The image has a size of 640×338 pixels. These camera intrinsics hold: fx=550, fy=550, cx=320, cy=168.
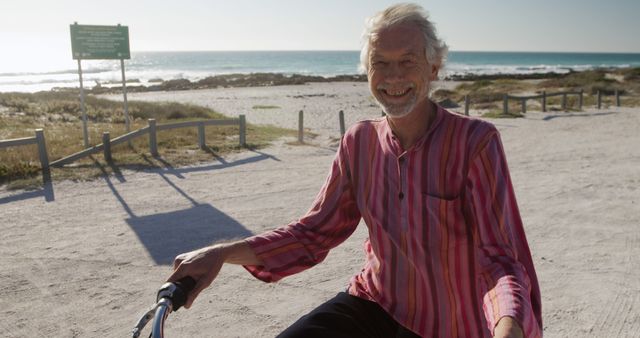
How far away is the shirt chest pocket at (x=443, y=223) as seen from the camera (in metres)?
1.72

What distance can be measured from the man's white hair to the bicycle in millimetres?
991

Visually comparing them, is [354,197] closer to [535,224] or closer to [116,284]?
[116,284]

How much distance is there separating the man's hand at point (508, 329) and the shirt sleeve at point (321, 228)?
30.5 inches

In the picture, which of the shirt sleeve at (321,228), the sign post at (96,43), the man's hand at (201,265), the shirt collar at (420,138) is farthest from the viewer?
the sign post at (96,43)

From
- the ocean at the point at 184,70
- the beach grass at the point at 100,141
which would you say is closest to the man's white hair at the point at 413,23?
the beach grass at the point at 100,141

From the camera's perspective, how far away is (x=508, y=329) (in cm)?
132

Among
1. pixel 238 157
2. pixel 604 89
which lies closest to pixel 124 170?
pixel 238 157

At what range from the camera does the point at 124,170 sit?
9.86 metres

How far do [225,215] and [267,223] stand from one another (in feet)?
2.32

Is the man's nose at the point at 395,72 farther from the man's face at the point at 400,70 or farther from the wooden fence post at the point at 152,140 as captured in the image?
the wooden fence post at the point at 152,140

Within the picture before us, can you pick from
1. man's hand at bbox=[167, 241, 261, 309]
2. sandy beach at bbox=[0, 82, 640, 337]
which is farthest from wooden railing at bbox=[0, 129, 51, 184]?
man's hand at bbox=[167, 241, 261, 309]

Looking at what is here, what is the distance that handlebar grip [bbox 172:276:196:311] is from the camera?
1.45 metres

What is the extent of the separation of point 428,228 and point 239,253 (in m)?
0.61

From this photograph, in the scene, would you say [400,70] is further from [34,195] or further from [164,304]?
[34,195]
